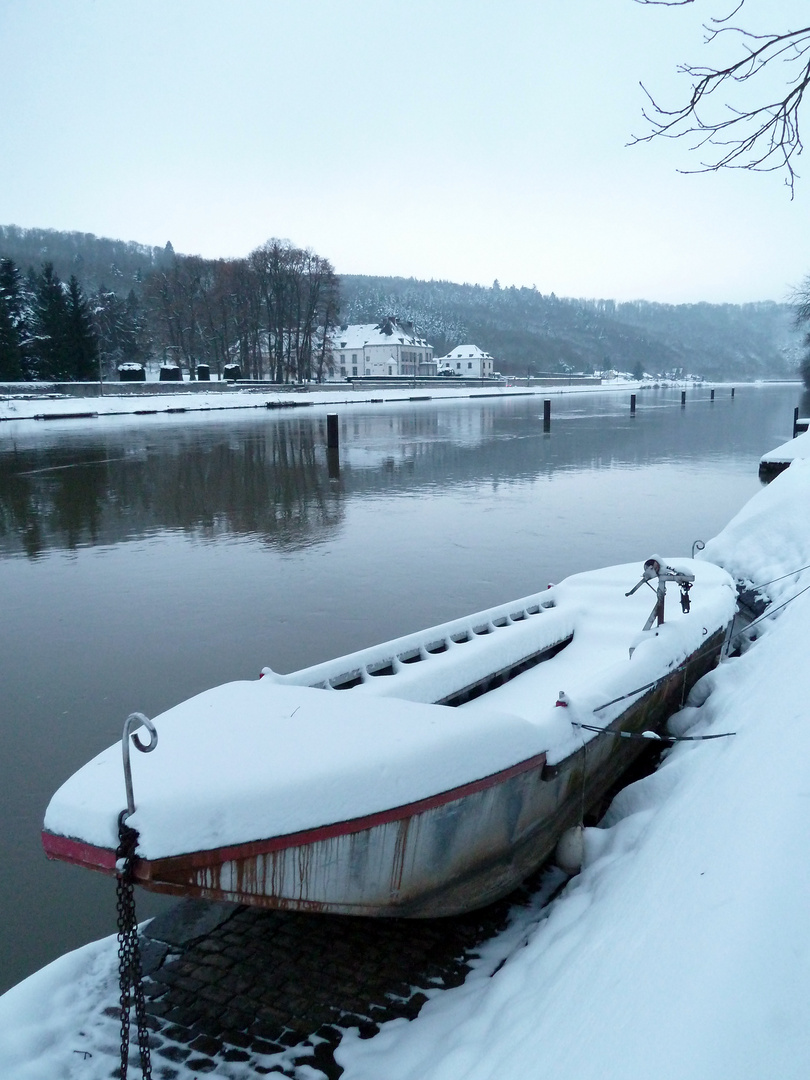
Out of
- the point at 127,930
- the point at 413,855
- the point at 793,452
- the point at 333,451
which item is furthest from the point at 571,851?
the point at 333,451

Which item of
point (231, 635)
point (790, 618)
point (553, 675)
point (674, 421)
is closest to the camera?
point (553, 675)

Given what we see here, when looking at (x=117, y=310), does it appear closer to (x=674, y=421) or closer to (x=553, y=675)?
(x=674, y=421)

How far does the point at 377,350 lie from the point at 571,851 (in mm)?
112233

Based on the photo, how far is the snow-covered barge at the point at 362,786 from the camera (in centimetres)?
321

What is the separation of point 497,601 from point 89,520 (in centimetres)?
948

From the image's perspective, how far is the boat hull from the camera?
3.19m

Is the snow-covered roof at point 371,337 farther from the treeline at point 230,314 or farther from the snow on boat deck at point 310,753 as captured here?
the snow on boat deck at point 310,753

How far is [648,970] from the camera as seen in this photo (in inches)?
118

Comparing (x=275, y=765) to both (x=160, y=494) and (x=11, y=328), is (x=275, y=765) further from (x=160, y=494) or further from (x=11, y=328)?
(x=11, y=328)

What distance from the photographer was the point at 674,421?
143 feet

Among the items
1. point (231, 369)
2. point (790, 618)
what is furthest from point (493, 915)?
point (231, 369)

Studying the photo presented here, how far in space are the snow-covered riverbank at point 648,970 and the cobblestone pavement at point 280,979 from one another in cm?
11

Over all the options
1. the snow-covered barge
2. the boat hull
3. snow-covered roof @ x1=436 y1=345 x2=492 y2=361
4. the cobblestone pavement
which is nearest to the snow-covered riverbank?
the cobblestone pavement

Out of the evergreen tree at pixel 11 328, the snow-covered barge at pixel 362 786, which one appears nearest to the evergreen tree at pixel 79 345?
the evergreen tree at pixel 11 328
